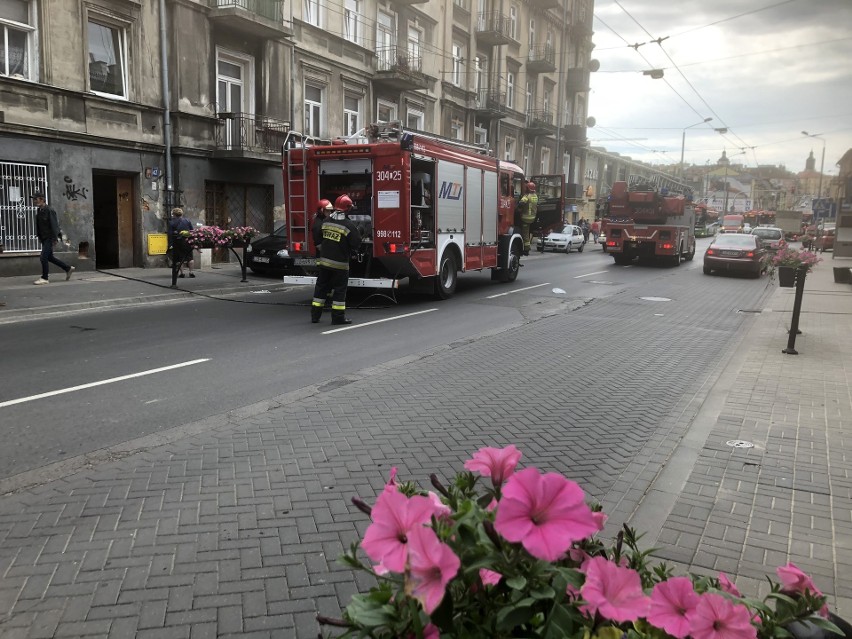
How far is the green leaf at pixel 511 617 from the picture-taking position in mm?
1291

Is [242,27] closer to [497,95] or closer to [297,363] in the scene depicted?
[297,363]

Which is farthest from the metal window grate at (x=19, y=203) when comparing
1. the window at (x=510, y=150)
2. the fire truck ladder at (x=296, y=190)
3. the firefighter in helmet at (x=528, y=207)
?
the window at (x=510, y=150)

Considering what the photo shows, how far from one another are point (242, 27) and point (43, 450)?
1873 cm

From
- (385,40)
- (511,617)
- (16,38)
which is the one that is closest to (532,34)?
(385,40)

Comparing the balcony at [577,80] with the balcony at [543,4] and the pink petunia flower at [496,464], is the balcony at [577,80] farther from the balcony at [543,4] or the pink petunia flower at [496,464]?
the pink petunia flower at [496,464]

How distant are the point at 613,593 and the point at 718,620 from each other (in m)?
0.21

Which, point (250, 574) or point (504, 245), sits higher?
point (504, 245)

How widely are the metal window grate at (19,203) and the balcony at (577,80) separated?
41.3 metres

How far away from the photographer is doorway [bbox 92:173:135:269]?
18.8 metres

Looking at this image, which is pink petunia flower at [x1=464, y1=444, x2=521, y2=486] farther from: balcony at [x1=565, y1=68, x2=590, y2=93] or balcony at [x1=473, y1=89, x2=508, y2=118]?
balcony at [x1=565, y1=68, x2=590, y2=93]

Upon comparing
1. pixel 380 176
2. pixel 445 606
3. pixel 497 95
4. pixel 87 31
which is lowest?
pixel 445 606

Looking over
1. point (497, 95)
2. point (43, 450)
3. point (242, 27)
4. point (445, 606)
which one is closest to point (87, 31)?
point (242, 27)

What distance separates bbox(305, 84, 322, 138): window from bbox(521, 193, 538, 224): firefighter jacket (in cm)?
965

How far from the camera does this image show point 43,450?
16.6 ft
